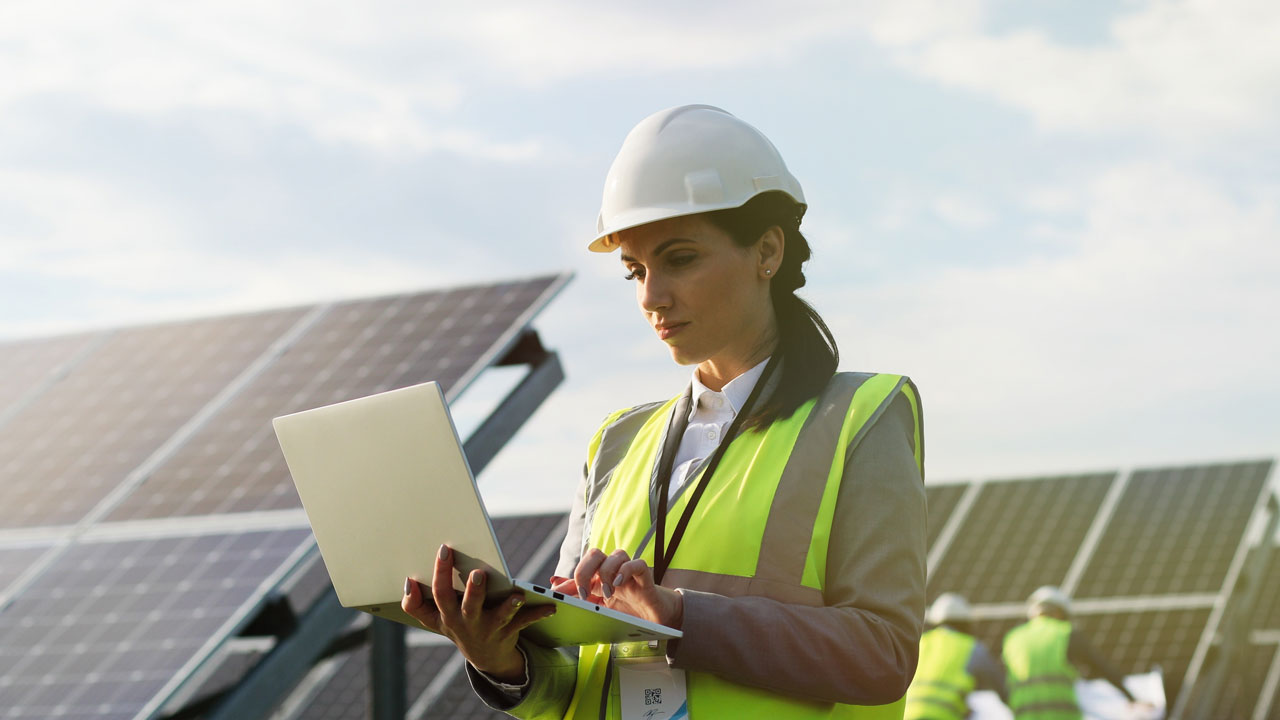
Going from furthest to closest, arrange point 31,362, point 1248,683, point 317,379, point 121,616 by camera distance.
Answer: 1. point 1248,683
2. point 31,362
3. point 317,379
4. point 121,616

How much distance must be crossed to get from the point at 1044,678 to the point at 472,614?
7684 millimetres

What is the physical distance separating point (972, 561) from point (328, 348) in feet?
33.1

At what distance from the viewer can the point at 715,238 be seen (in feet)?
7.53

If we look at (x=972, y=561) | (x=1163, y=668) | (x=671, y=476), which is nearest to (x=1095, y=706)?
(x=1163, y=668)

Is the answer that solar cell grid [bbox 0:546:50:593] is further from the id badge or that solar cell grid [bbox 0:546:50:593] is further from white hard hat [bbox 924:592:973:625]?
white hard hat [bbox 924:592:973:625]

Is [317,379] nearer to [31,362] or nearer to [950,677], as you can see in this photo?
[31,362]

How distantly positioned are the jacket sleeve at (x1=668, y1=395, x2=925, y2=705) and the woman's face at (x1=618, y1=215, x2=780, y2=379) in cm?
34

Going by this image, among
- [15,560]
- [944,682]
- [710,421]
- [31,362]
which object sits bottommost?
[944,682]

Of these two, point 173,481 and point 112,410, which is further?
point 112,410

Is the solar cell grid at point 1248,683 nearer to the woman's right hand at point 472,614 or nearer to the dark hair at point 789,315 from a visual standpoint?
the dark hair at point 789,315

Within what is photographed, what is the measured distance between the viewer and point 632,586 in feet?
6.57

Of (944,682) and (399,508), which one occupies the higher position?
(399,508)

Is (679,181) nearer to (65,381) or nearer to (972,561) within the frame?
(65,381)

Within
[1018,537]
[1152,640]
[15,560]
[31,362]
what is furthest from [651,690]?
[1018,537]
